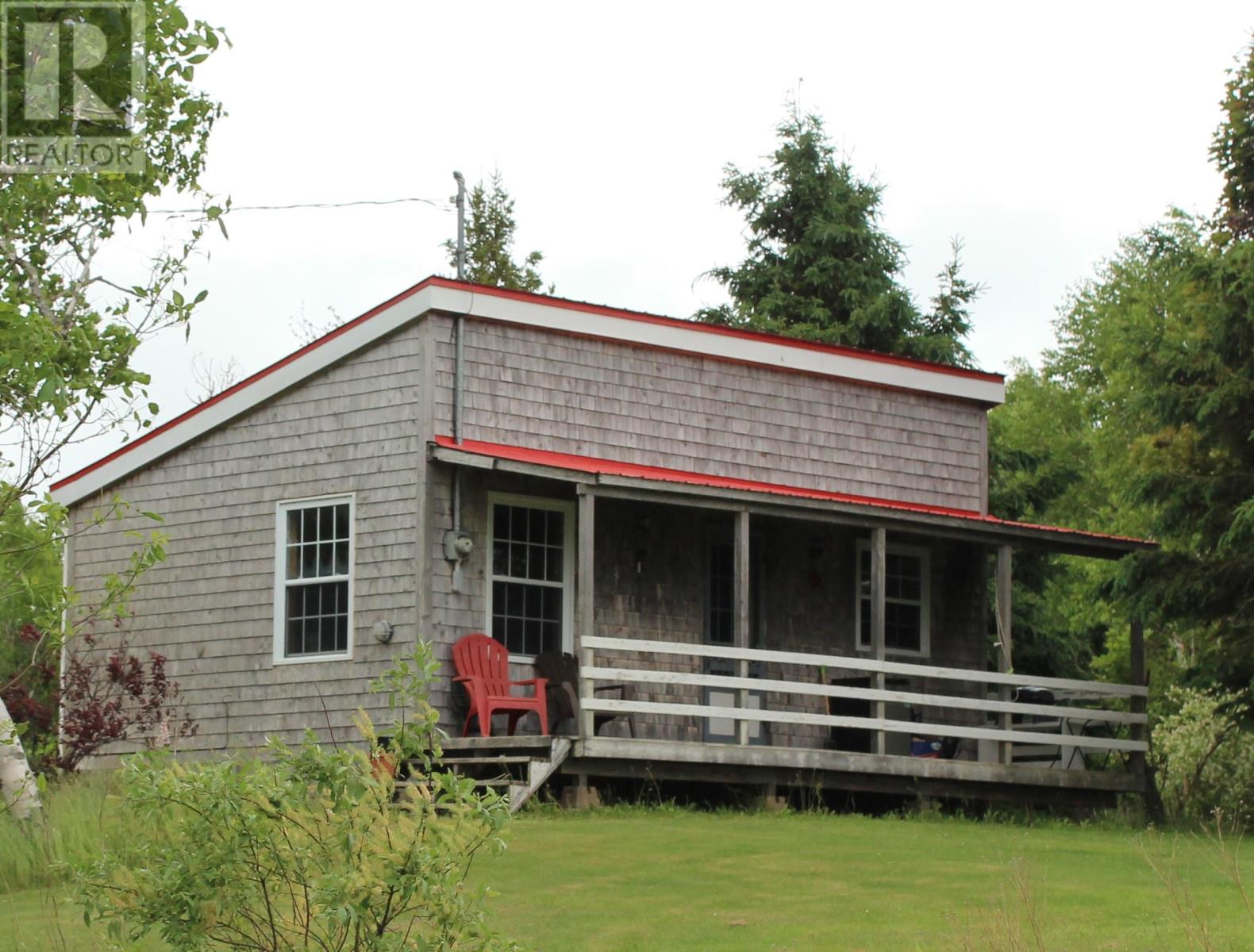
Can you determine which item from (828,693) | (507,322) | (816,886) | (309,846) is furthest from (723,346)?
(309,846)

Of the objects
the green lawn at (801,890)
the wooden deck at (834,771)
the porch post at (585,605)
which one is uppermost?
the porch post at (585,605)

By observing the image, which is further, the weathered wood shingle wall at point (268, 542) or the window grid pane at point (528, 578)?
the window grid pane at point (528, 578)

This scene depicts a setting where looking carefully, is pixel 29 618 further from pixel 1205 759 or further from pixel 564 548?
pixel 1205 759

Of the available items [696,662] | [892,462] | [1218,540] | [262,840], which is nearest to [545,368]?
[696,662]

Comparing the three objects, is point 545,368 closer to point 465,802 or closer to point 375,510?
point 375,510

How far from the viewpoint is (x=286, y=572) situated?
1706 cm

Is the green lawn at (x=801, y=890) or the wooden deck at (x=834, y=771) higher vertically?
the wooden deck at (x=834, y=771)

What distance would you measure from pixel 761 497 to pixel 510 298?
10.2ft

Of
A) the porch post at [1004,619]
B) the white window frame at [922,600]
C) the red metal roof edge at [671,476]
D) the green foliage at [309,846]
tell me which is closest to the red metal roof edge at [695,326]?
the red metal roof edge at [671,476]

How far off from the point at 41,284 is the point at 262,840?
4.76 meters

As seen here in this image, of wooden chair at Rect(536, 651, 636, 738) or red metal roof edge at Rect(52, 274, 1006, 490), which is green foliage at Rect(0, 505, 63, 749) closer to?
red metal roof edge at Rect(52, 274, 1006, 490)

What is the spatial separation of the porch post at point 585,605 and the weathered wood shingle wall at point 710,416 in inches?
71.7

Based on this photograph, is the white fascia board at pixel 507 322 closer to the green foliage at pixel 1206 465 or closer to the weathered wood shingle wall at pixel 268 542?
the weathered wood shingle wall at pixel 268 542

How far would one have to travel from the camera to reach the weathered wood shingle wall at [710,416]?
16.8 m
